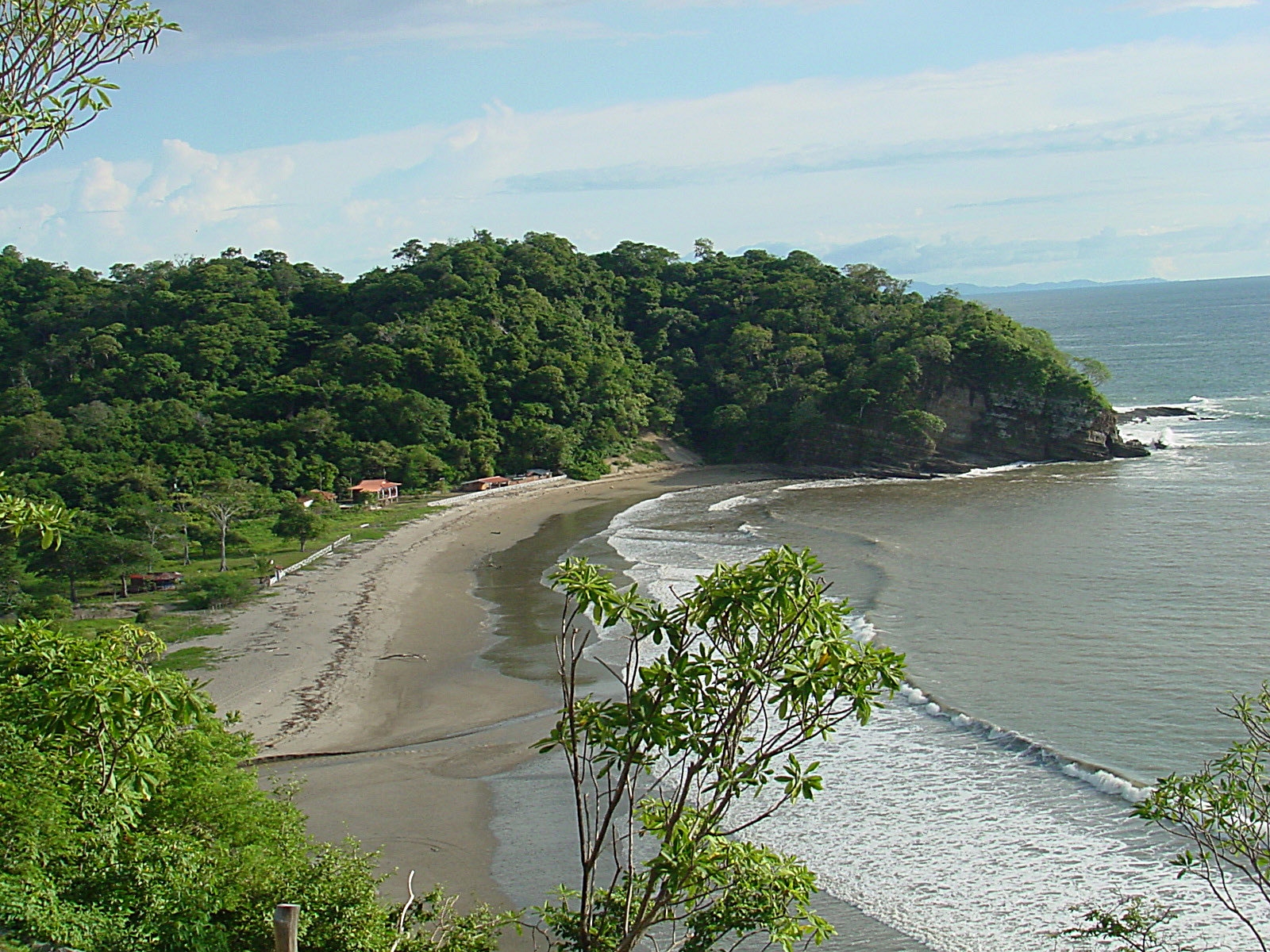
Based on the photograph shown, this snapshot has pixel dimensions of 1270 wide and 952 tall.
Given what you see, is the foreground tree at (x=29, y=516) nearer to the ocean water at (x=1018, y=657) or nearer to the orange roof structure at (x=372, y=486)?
the ocean water at (x=1018, y=657)

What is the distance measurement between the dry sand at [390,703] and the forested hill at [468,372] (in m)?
16.0

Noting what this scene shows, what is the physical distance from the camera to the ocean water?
12.7m

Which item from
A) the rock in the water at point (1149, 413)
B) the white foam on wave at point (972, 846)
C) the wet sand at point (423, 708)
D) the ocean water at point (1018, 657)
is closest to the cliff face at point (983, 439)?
the ocean water at point (1018, 657)

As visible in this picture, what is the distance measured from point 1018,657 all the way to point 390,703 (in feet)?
41.1

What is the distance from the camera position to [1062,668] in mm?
20109

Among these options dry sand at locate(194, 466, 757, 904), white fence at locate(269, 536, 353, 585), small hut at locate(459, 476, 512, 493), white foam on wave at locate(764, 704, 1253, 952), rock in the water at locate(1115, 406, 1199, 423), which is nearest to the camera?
white foam on wave at locate(764, 704, 1253, 952)

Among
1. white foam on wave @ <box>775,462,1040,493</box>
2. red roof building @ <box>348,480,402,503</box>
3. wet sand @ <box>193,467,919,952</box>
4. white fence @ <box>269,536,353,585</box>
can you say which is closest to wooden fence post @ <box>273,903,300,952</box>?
wet sand @ <box>193,467,919,952</box>

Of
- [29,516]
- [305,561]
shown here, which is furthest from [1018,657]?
[305,561]

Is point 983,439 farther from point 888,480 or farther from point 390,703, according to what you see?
point 390,703

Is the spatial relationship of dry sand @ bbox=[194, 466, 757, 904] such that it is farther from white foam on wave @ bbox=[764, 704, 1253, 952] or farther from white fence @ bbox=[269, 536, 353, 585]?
white foam on wave @ bbox=[764, 704, 1253, 952]

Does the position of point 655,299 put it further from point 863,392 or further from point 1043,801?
point 1043,801

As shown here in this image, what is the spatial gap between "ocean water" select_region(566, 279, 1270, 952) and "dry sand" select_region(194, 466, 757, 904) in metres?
4.31

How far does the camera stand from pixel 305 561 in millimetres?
33094

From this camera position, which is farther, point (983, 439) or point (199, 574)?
point (983, 439)
